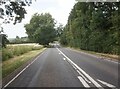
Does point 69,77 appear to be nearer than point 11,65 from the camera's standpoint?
Yes

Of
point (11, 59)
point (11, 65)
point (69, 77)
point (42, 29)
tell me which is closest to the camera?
point (69, 77)

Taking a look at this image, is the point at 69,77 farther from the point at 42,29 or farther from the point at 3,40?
the point at 42,29

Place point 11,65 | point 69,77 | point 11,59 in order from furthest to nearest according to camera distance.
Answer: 1. point 11,59
2. point 11,65
3. point 69,77

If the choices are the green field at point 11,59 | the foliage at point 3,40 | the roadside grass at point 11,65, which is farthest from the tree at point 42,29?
the foliage at point 3,40

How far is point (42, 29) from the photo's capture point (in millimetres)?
133000

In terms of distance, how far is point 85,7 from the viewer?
5581 cm

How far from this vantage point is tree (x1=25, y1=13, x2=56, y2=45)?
421 ft

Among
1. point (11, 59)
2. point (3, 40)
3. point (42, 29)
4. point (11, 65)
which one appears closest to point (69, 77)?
point (3, 40)

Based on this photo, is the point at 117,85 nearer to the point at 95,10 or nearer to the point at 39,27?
the point at 95,10

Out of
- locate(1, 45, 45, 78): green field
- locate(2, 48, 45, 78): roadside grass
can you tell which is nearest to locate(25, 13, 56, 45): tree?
locate(1, 45, 45, 78): green field

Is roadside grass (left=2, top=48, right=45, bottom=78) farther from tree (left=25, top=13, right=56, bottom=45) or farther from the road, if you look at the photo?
tree (left=25, top=13, right=56, bottom=45)

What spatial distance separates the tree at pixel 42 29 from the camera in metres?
128

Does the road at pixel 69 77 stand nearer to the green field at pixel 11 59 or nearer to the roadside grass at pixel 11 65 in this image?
the roadside grass at pixel 11 65

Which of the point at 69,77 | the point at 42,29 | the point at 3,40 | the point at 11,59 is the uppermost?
the point at 42,29
